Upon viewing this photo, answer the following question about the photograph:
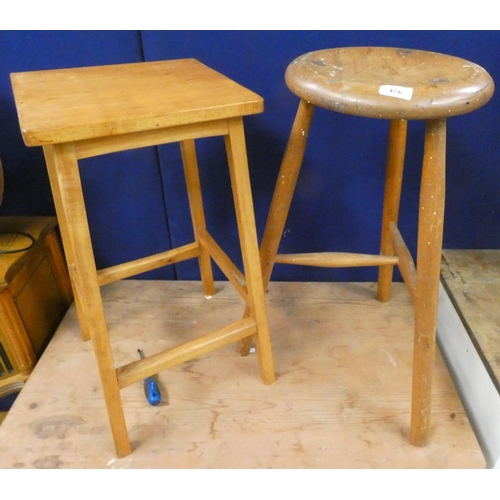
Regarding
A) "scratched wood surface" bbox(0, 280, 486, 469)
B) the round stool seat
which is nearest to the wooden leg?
"scratched wood surface" bbox(0, 280, 486, 469)

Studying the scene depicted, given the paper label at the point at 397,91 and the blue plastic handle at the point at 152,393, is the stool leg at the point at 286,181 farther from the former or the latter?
the blue plastic handle at the point at 152,393

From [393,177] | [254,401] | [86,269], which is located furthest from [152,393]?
[393,177]

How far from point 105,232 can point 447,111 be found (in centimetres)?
86

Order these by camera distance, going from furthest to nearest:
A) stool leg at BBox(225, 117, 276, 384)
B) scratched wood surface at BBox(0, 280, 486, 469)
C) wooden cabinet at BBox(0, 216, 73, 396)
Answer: wooden cabinet at BBox(0, 216, 73, 396) < scratched wood surface at BBox(0, 280, 486, 469) < stool leg at BBox(225, 117, 276, 384)

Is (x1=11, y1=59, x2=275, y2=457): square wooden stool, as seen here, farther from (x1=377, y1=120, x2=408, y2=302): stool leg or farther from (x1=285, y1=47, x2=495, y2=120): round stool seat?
(x1=377, y1=120, x2=408, y2=302): stool leg

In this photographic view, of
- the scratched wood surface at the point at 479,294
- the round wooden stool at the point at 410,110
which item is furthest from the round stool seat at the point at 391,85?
the scratched wood surface at the point at 479,294

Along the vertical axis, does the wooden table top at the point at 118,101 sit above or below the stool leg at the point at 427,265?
above

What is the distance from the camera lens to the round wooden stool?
569mm

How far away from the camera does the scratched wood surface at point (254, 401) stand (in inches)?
31.0

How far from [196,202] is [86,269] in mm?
414

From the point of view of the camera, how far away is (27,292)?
98 cm

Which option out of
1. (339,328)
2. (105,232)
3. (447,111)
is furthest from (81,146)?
(339,328)

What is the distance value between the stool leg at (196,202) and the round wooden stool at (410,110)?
255 millimetres

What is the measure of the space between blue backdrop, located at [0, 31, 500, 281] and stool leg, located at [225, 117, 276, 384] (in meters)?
0.34
